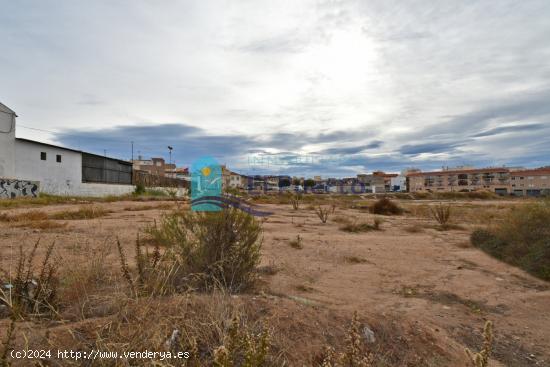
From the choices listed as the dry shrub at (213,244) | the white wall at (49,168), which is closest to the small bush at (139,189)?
the white wall at (49,168)

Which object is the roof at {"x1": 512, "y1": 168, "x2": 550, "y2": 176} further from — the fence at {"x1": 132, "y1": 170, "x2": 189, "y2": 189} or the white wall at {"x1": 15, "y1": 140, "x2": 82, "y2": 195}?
the white wall at {"x1": 15, "y1": 140, "x2": 82, "y2": 195}

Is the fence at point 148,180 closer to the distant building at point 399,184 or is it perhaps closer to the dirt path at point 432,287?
the dirt path at point 432,287

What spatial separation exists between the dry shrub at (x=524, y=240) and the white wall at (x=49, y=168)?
30134 mm

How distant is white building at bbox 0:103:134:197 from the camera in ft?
75.5

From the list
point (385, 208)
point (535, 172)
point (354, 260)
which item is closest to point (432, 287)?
point (354, 260)

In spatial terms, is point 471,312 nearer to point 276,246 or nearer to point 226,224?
point 226,224

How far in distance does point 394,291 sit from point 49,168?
99.8 ft

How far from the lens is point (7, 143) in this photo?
23297mm

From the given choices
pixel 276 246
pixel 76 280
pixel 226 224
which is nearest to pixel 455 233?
pixel 276 246

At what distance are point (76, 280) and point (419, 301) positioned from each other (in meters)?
4.07

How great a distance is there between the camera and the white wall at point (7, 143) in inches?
891

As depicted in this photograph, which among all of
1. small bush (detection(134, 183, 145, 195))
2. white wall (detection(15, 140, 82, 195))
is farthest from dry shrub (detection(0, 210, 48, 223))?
small bush (detection(134, 183, 145, 195))

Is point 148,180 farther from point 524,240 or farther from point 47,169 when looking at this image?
point 524,240

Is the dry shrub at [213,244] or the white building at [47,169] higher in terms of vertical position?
the white building at [47,169]
